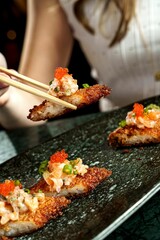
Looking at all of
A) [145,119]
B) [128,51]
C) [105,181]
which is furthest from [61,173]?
[128,51]

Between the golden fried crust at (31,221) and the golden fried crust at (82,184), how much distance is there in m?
0.13

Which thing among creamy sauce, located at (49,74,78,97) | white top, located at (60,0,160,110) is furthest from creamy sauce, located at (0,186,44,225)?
white top, located at (60,0,160,110)

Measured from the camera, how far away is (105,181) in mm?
2002

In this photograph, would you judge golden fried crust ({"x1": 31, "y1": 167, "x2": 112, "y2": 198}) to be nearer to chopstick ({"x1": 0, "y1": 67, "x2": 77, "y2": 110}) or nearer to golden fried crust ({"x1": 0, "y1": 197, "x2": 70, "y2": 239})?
golden fried crust ({"x1": 0, "y1": 197, "x2": 70, "y2": 239})

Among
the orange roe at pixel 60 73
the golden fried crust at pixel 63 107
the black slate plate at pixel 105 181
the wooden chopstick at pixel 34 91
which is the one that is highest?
the orange roe at pixel 60 73

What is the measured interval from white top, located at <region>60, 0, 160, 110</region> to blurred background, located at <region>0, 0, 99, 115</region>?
240cm

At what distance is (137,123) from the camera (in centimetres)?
236

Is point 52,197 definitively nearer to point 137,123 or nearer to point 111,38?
point 137,123

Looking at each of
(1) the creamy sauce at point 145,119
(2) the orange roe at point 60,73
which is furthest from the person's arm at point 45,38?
(2) the orange roe at point 60,73

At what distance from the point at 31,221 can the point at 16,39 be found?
472cm

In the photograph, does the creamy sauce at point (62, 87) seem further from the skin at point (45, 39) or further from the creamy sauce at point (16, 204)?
the skin at point (45, 39)

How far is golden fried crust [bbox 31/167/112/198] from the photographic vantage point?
193cm

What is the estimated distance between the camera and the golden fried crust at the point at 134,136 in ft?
7.51

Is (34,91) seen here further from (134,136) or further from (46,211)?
(134,136)
